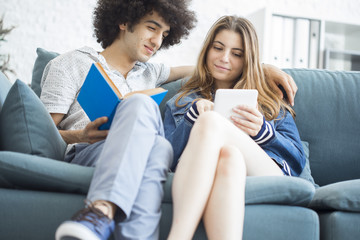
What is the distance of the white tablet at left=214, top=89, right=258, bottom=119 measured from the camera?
4.20 feet

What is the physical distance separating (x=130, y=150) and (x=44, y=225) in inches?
12.8

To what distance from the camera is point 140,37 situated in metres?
1.82

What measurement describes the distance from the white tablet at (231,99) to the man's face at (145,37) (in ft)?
2.00

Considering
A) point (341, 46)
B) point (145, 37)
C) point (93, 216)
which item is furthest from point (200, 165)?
point (341, 46)

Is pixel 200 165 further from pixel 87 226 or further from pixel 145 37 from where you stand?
pixel 145 37

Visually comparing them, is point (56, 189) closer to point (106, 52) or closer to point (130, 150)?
point (130, 150)

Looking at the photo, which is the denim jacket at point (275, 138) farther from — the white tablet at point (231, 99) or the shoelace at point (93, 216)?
the shoelace at point (93, 216)

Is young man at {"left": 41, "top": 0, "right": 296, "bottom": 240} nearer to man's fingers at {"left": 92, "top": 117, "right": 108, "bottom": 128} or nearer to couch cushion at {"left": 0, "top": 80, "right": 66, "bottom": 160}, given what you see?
man's fingers at {"left": 92, "top": 117, "right": 108, "bottom": 128}

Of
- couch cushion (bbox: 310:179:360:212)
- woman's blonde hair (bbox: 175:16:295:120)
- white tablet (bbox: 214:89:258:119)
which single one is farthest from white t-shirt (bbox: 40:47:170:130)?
couch cushion (bbox: 310:179:360:212)

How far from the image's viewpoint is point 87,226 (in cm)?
88

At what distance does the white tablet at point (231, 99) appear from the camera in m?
1.28

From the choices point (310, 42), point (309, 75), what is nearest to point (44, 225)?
point (309, 75)

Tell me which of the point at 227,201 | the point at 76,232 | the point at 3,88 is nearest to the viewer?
the point at 76,232

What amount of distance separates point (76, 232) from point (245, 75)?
1.07 metres
